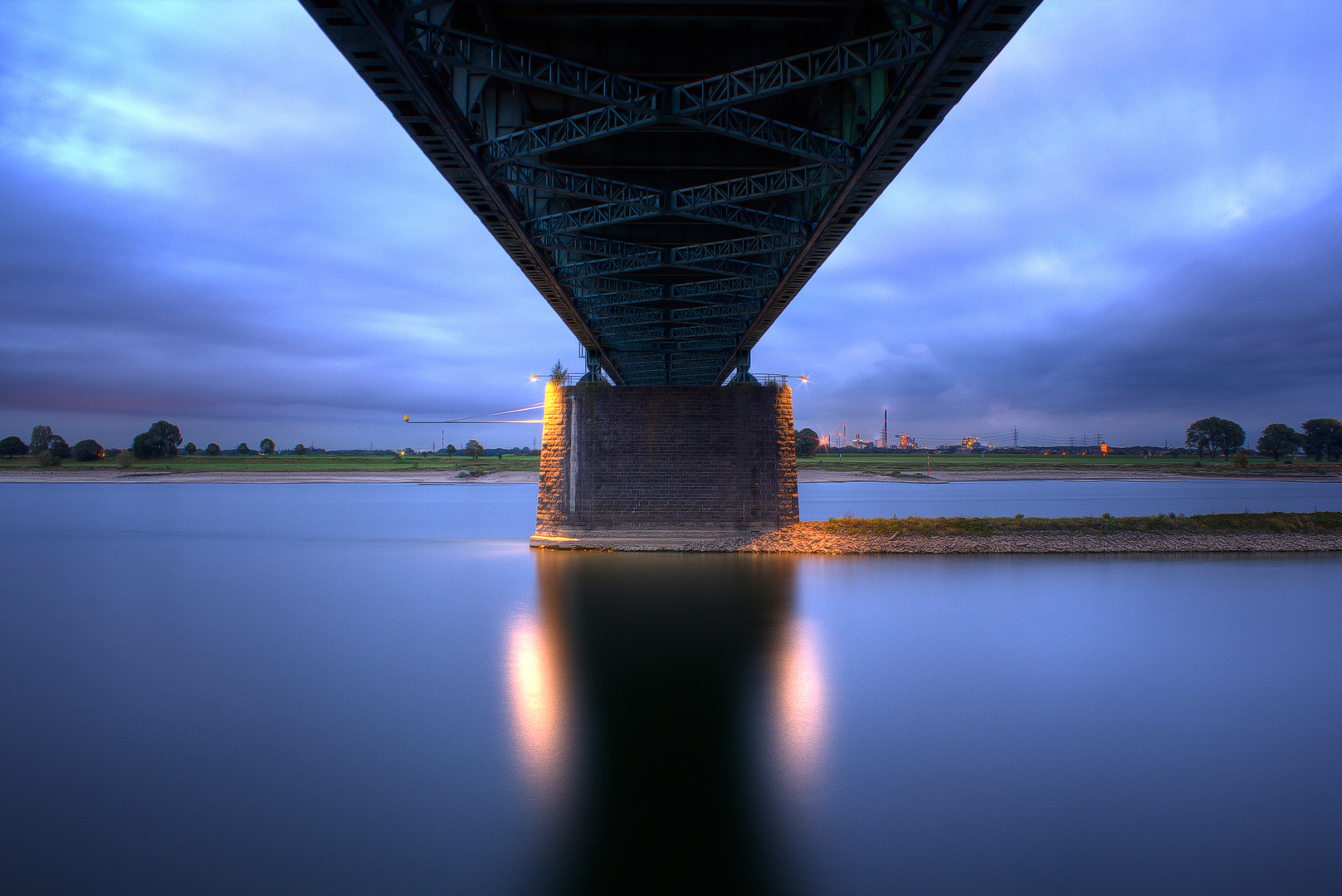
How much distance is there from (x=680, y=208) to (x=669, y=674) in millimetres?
7878

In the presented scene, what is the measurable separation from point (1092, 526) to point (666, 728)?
21.2 meters

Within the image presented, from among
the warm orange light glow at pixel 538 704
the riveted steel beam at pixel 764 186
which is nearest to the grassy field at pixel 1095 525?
the warm orange light glow at pixel 538 704

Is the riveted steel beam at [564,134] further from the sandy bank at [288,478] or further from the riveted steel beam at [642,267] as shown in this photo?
the sandy bank at [288,478]

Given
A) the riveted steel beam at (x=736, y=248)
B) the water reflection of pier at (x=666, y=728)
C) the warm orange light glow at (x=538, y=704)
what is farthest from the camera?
the riveted steel beam at (x=736, y=248)

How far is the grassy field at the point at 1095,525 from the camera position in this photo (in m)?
23.4

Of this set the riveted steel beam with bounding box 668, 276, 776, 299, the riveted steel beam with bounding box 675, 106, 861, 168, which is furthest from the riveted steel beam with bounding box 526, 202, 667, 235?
the riveted steel beam with bounding box 668, 276, 776, 299

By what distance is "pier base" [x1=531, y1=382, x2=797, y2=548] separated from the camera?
22.8m

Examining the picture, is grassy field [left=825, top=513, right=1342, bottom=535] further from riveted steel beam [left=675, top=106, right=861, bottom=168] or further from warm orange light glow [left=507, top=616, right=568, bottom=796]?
riveted steel beam [left=675, top=106, right=861, bottom=168]

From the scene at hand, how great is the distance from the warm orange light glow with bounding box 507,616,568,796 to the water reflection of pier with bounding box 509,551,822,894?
3 cm

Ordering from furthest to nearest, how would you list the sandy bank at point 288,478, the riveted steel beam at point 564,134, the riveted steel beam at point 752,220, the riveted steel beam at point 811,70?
the sandy bank at point 288,478, the riveted steel beam at point 752,220, the riveted steel beam at point 564,134, the riveted steel beam at point 811,70

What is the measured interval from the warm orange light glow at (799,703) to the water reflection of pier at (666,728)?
3 cm

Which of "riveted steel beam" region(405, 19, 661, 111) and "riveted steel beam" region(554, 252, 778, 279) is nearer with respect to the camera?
"riveted steel beam" region(405, 19, 661, 111)

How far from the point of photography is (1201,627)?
1460 centimetres

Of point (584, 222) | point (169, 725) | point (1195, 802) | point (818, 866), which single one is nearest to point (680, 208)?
point (584, 222)
